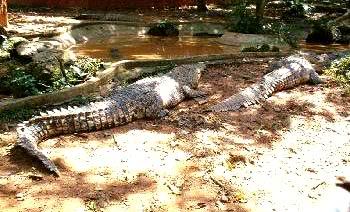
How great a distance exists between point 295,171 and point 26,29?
9550mm

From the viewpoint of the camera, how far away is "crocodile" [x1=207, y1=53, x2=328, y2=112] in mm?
7672

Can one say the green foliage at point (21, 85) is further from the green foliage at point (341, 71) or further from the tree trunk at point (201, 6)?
the tree trunk at point (201, 6)

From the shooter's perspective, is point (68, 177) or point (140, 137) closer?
point (68, 177)

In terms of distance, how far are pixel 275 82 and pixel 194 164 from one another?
354 centimetres

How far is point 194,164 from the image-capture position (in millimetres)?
5633

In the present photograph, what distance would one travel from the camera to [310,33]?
584 inches

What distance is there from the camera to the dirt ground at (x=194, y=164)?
4.74 metres

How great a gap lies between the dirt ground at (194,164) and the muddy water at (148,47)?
4401 millimetres

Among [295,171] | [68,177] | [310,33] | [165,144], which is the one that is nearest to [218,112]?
[165,144]

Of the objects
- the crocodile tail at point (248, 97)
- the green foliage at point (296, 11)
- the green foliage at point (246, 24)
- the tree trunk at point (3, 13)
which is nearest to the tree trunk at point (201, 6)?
the green foliage at point (296, 11)

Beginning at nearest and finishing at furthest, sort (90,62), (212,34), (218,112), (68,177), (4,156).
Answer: (68,177), (4,156), (218,112), (90,62), (212,34)

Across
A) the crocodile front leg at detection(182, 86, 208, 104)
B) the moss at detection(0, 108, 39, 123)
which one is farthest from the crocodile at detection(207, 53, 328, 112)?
the moss at detection(0, 108, 39, 123)

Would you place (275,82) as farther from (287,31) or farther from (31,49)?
(287,31)

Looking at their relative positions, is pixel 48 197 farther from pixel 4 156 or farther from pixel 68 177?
pixel 4 156
